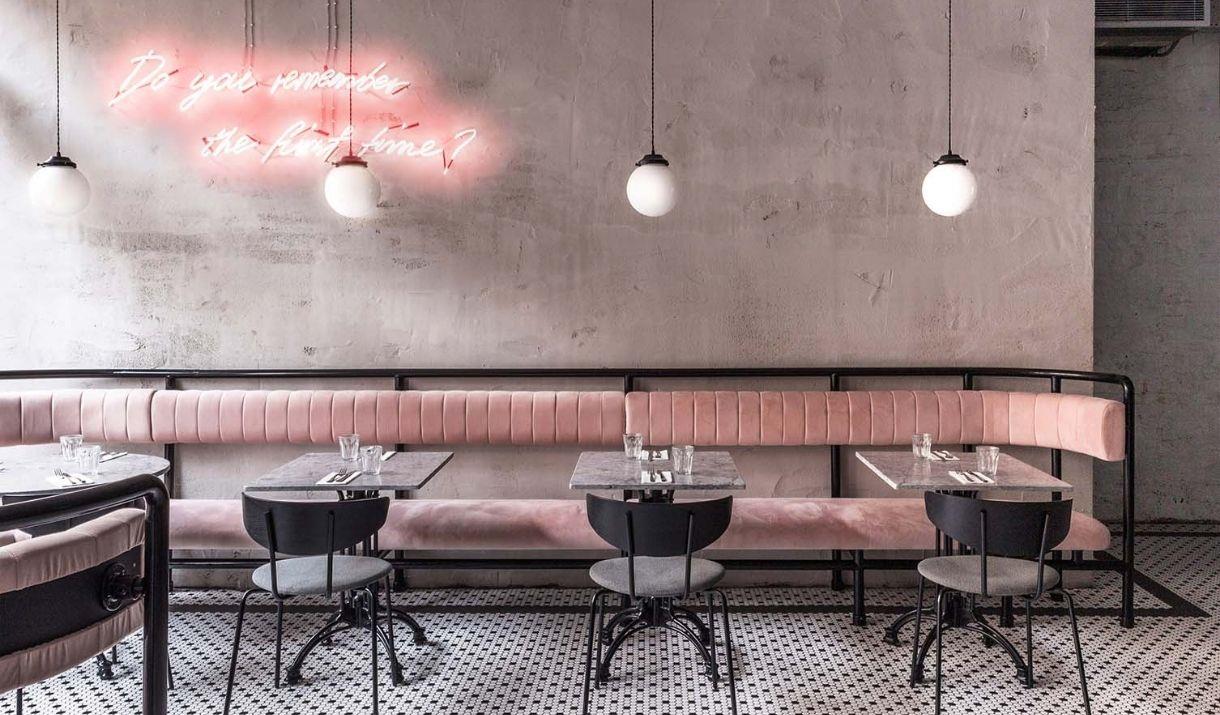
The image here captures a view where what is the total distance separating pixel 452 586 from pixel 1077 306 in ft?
12.2

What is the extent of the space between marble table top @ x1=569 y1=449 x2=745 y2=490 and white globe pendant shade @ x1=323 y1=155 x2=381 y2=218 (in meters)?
1.60

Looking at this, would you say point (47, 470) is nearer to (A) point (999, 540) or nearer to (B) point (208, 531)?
(B) point (208, 531)

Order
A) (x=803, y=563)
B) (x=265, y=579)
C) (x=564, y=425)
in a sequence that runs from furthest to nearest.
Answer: (x=564, y=425) → (x=803, y=563) → (x=265, y=579)

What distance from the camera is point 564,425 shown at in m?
4.48

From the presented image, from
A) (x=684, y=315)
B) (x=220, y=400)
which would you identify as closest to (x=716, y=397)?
(x=684, y=315)

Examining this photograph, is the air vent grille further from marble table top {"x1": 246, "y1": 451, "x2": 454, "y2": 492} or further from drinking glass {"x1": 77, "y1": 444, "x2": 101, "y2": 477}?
drinking glass {"x1": 77, "y1": 444, "x2": 101, "y2": 477}

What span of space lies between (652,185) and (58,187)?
2.90 meters

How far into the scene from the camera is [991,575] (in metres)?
3.09

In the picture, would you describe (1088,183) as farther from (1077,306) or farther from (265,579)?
(265,579)

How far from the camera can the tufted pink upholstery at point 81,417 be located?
178 inches

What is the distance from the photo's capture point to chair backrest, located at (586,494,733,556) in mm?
2807

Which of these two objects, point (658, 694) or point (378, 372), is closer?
point (658, 694)

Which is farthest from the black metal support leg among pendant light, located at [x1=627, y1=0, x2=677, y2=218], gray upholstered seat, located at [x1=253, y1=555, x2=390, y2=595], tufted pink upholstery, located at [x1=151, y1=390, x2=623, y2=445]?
gray upholstered seat, located at [x1=253, y1=555, x2=390, y2=595]

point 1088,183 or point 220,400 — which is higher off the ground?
point 1088,183
